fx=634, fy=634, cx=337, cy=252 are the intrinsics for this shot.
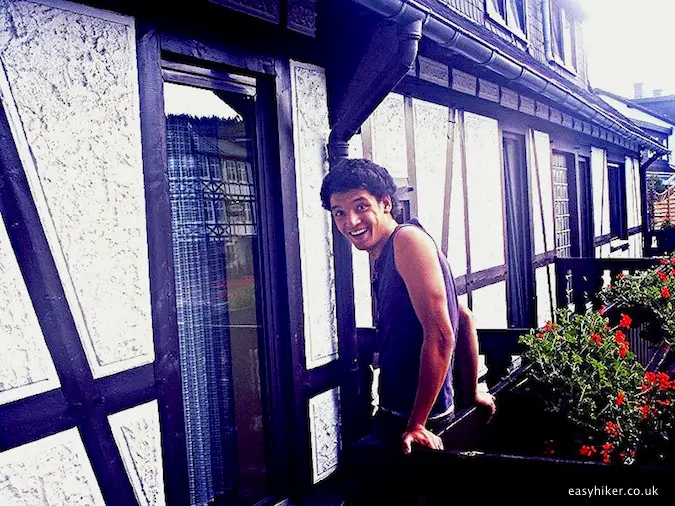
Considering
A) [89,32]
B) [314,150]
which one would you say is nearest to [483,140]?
[314,150]

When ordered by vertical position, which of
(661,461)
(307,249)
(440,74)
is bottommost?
(661,461)

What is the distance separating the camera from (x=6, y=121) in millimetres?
2117

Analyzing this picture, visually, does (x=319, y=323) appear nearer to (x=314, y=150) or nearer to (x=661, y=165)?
(x=314, y=150)

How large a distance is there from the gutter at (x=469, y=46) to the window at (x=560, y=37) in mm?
3267

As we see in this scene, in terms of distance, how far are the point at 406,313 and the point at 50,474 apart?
138 centimetres

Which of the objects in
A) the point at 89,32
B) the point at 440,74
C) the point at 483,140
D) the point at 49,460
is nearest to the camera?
the point at 49,460

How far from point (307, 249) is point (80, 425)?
156 centimetres

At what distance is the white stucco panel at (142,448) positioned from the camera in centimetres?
248

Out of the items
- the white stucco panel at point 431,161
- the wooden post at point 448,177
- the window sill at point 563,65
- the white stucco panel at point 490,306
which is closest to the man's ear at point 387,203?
the white stucco panel at point 431,161

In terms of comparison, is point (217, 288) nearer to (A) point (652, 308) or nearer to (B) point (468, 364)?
(B) point (468, 364)

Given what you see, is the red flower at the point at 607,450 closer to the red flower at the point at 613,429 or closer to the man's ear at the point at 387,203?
the red flower at the point at 613,429

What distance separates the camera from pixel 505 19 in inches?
325

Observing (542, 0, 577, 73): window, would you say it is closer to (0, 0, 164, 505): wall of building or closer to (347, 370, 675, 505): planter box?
(0, 0, 164, 505): wall of building

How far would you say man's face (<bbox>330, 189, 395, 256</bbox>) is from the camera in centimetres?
253
